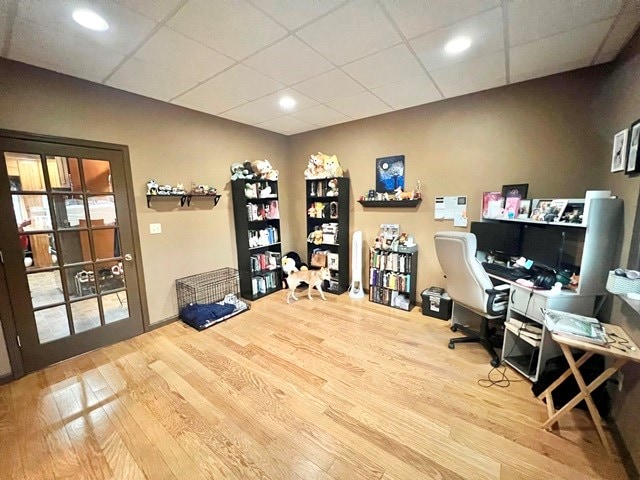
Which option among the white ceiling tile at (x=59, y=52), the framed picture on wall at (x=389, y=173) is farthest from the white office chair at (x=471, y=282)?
the white ceiling tile at (x=59, y=52)

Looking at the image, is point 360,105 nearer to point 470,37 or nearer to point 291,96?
point 291,96

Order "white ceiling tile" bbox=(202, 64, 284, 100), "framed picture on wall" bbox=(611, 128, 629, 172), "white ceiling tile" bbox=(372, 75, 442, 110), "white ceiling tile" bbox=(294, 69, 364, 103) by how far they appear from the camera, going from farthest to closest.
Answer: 1. "white ceiling tile" bbox=(372, 75, 442, 110)
2. "white ceiling tile" bbox=(294, 69, 364, 103)
3. "white ceiling tile" bbox=(202, 64, 284, 100)
4. "framed picture on wall" bbox=(611, 128, 629, 172)

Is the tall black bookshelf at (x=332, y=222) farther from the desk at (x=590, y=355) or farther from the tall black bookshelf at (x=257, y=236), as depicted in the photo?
the desk at (x=590, y=355)

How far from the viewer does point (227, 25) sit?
64.9 inches

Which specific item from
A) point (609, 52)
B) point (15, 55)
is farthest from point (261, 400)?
point (609, 52)

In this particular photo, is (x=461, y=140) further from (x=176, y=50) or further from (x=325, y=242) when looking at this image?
(x=176, y=50)

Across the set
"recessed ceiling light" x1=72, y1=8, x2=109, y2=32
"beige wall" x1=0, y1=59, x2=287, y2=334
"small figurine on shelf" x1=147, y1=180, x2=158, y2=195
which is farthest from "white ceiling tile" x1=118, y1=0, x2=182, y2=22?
"small figurine on shelf" x1=147, y1=180, x2=158, y2=195

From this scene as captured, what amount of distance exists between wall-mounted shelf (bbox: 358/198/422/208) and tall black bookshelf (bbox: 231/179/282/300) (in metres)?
1.49

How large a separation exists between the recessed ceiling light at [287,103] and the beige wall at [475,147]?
106 cm

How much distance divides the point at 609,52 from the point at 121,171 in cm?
452

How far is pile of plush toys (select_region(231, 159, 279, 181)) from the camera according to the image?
365 cm

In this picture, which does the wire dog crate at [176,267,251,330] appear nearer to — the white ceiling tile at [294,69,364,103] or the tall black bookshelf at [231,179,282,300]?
the tall black bookshelf at [231,179,282,300]

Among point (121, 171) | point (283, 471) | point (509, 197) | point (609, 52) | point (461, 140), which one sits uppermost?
point (609, 52)

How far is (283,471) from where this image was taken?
1.40 metres
